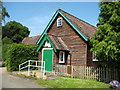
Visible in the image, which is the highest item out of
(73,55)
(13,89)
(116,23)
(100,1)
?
(100,1)

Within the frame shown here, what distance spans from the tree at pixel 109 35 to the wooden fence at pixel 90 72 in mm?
892

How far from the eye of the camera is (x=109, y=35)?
9.86 metres

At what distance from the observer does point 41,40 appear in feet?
54.6

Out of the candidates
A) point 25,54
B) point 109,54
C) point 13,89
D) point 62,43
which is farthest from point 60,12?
point 13,89

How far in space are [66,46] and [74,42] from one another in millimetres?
1176

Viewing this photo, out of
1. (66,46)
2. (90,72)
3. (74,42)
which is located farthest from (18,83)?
(74,42)

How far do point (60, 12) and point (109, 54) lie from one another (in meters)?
Result: 9.65

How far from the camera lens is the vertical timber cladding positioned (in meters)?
14.6

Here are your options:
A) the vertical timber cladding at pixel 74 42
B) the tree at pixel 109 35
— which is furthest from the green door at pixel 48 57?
the tree at pixel 109 35

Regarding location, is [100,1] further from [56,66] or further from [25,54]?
[25,54]

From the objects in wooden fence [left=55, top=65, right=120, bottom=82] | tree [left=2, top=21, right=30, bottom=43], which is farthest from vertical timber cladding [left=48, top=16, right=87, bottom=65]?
tree [left=2, top=21, right=30, bottom=43]

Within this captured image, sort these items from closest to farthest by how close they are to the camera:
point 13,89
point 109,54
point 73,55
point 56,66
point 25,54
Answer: point 13,89 < point 109,54 < point 56,66 < point 73,55 < point 25,54

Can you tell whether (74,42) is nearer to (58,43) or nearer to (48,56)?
(58,43)

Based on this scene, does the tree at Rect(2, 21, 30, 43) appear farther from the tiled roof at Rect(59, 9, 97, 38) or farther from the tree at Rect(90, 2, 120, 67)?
the tree at Rect(90, 2, 120, 67)
